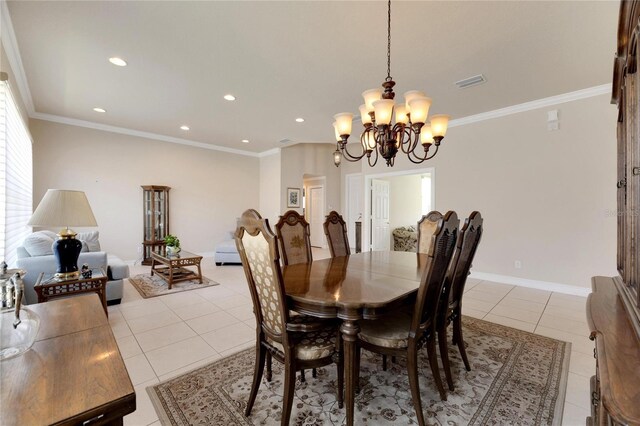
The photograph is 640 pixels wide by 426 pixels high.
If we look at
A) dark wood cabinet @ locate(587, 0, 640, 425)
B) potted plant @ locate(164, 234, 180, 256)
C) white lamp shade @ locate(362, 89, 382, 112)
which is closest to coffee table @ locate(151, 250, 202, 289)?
potted plant @ locate(164, 234, 180, 256)

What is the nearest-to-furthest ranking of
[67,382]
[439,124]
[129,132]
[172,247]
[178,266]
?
[67,382]
[439,124]
[178,266]
[172,247]
[129,132]

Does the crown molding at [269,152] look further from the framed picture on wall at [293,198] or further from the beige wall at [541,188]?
the beige wall at [541,188]

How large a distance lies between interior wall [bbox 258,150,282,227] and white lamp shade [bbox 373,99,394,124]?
5.31 meters

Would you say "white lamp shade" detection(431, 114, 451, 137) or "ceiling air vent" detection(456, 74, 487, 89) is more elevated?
"ceiling air vent" detection(456, 74, 487, 89)

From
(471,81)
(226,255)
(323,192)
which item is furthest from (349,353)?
(323,192)

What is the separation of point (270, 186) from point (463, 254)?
6220 mm

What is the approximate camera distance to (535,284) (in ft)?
13.6

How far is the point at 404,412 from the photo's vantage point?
5.39 feet

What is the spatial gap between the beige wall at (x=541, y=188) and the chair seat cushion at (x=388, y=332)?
11.5 feet

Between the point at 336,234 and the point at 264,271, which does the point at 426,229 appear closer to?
the point at 336,234

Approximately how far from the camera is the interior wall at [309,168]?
7.37m

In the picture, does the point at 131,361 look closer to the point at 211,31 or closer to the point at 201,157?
the point at 211,31

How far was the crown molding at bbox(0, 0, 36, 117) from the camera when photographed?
2354 mm

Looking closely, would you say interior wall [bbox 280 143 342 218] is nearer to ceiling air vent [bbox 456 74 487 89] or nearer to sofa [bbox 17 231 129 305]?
sofa [bbox 17 231 129 305]
